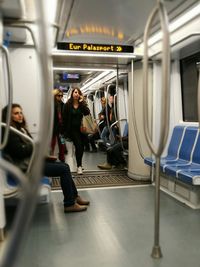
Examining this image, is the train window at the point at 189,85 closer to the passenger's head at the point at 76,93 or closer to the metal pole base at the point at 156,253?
the passenger's head at the point at 76,93

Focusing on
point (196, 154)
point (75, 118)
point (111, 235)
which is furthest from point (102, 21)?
point (111, 235)

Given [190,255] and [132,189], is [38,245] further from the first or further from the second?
[132,189]

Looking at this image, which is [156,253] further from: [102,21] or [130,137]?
[130,137]

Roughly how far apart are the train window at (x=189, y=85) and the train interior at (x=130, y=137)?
0.02 m

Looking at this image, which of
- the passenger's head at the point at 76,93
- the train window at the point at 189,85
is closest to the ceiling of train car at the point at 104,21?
the passenger's head at the point at 76,93

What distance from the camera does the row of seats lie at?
11.8 ft

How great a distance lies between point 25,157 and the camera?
10.0ft

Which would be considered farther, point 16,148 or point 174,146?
point 174,146

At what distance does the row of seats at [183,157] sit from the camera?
3584 millimetres

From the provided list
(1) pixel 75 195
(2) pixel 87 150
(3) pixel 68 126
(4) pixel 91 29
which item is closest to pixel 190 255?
(1) pixel 75 195

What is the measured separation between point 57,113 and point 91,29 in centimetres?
124

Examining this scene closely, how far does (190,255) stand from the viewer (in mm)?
2453

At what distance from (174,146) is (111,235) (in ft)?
7.35

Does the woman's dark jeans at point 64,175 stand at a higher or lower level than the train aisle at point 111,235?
higher
